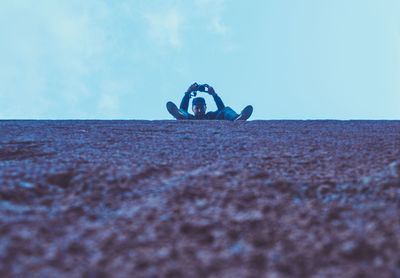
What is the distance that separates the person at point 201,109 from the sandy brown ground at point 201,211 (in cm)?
333

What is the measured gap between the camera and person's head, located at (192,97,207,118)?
18.5ft

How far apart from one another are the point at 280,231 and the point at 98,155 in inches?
27.2

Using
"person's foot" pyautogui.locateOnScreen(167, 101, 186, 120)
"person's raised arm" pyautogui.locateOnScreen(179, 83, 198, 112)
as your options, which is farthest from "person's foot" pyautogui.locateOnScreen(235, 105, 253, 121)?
"person's raised arm" pyautogui.locateOnScreen(179, 83, 198, 112)

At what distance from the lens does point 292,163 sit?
4.14 feet

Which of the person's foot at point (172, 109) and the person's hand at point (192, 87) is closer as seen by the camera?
the person's foot at point (172, 109)

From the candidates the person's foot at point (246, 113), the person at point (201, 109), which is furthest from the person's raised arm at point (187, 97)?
the person's foot at point (246, 113)

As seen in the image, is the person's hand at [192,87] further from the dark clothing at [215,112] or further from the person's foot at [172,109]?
the person's foot at [172,109]

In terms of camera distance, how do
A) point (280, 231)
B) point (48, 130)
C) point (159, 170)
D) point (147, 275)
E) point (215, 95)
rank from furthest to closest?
point (215, 95), point (48, 130), point (159, 170), point (280, 231), point (147, 275)

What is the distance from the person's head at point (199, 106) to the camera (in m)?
5.65

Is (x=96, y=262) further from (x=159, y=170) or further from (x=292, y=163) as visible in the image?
(x=292, y=163)

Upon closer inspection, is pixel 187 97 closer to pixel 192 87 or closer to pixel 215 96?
pixel 192 87

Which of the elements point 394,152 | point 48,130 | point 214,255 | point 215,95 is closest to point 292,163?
point 394,152

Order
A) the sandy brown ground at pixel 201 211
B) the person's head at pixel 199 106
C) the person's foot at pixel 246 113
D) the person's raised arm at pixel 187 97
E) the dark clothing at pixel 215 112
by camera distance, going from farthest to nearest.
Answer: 1. the person's raised arm at pixel 187 97
2. the person's head at pixel 199 106
3. the dark clothing at pixel 215 112
4. the person's foot at pixel 246 113
5. the sandy brown ground at pixel 201 211

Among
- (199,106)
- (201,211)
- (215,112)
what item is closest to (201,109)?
(199,106)
